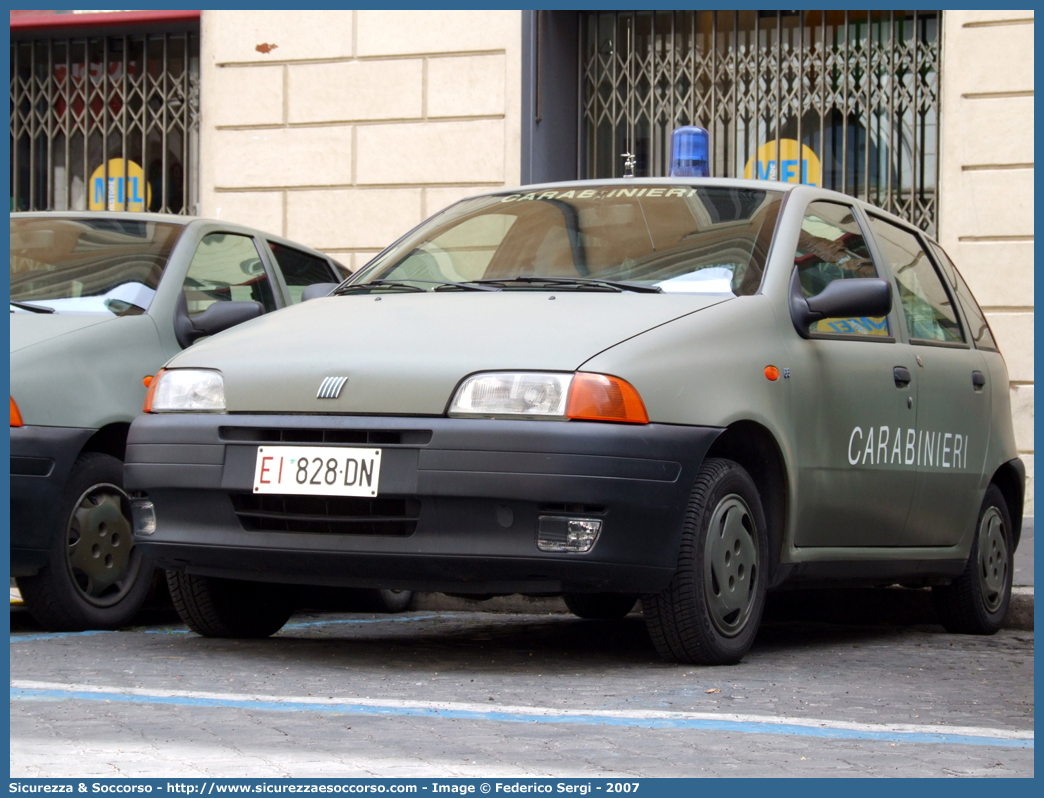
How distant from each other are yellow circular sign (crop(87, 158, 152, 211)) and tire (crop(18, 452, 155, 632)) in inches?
306

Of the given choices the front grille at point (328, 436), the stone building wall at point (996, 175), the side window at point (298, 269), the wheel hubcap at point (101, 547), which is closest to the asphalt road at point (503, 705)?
the wheel hubcap at point (101, 547)

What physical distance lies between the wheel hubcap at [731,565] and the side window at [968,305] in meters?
2.24

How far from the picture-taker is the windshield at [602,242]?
5367 mm

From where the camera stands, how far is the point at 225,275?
6.92 metres

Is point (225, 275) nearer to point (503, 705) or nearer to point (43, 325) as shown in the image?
point (43, 325)

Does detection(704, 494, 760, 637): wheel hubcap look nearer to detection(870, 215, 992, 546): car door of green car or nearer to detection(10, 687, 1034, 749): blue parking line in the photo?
detection(10, 687, 1034, 749): blue parking line

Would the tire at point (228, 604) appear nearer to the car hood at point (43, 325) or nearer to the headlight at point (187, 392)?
the headlight at point (187, 392)

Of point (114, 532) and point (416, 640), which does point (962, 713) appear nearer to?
point (416, 640)

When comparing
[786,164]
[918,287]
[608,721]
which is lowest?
[608,721]

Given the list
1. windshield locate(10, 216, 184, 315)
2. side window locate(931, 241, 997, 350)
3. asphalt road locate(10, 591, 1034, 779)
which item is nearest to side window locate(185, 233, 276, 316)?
windshield locate(10, 216, 184, 315)

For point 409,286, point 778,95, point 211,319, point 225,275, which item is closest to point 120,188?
point 778,95

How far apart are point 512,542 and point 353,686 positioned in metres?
0.59

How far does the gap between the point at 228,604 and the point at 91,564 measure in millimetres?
728

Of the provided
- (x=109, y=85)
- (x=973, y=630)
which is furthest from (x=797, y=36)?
(x=973, y=630)
